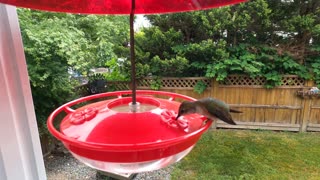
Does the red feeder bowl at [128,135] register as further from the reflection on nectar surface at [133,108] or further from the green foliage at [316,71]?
the green foliage at [316,71]

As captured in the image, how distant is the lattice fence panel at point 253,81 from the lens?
3801mm

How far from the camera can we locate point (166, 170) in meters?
3.02

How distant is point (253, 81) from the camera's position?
3.92 metres

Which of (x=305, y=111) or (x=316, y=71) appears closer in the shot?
(x=316, y=71)

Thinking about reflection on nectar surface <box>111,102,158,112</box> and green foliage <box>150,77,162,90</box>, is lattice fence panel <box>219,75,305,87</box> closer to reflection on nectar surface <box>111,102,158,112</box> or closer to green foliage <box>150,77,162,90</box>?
green foliage <box>150,77,162,90</box>

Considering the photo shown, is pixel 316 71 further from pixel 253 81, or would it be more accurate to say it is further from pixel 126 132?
pixel 126 132

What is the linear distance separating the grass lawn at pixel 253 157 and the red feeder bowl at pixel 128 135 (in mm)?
2298

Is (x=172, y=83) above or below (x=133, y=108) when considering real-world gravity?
below

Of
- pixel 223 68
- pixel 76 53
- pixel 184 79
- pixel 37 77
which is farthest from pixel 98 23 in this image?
pixel 223 68

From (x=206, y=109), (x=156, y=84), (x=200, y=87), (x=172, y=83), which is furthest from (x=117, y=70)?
(x=206, y=109)

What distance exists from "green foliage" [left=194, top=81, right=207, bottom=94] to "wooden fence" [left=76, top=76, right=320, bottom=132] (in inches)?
2.5

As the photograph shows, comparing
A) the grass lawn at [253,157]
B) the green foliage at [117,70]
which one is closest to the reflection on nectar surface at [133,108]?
the grass lawn at [253,157]

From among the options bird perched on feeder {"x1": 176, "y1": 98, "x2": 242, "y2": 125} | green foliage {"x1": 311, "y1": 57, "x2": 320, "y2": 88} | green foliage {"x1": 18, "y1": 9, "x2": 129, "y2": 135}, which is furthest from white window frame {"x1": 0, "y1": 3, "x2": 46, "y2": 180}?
green foliage {"x1": 311, "y1": 57, "x2": 320, "y2": 88}

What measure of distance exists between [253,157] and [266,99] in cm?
127
